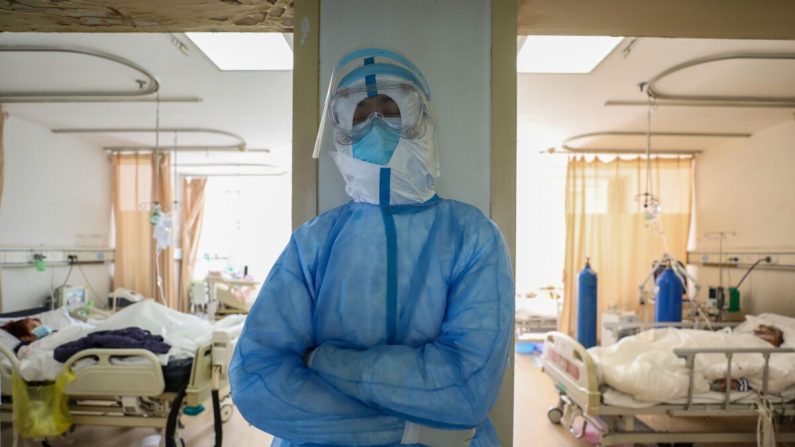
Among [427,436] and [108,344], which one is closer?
[427,436]

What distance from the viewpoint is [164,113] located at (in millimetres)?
3859

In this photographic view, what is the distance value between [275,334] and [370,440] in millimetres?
275

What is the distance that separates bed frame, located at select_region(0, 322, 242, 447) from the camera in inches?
97.0

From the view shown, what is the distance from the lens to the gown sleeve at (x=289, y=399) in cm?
80

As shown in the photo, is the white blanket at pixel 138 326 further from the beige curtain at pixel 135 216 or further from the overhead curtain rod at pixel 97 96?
the beige curtain at pixel 135 216

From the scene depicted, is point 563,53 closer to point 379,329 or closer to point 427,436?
point 379,329

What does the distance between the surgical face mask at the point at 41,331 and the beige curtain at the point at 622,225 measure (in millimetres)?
4969

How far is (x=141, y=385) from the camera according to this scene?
8.11 ft

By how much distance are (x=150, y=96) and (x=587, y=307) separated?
14.8 feet

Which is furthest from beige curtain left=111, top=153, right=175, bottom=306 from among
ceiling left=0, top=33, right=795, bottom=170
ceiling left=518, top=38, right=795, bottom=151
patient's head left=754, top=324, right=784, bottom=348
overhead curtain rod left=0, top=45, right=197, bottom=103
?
patient's head left=754, top=324, right=784, bottom=348

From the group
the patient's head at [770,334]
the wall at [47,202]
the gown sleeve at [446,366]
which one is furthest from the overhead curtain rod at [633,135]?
the wall at [47,202]

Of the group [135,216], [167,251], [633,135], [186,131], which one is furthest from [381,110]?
[167,251]

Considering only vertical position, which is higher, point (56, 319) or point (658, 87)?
point (658, 87)

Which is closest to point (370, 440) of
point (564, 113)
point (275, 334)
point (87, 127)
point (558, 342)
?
point (275, 334)
